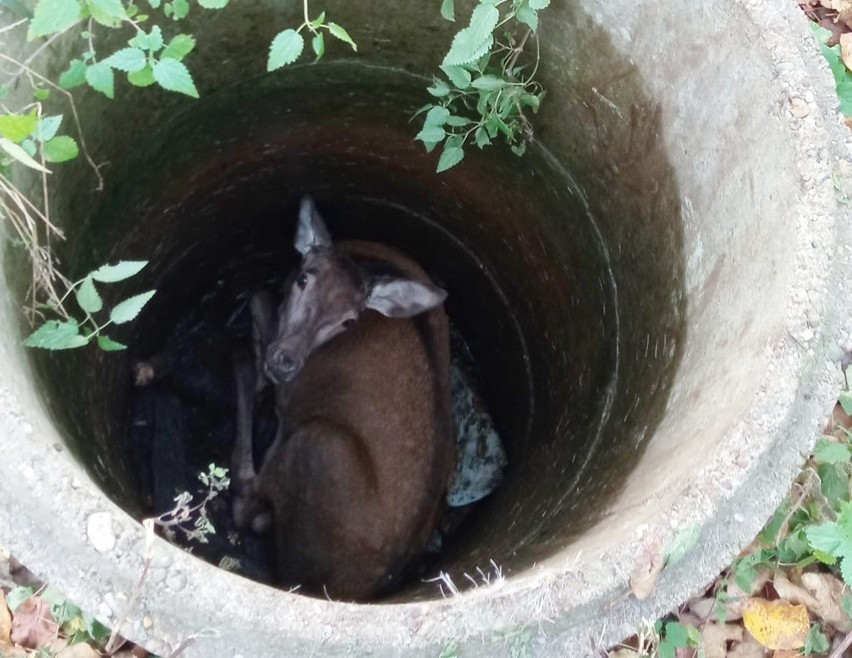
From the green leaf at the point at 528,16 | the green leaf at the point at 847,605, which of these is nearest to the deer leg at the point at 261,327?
the green leaf at the point at 528,16

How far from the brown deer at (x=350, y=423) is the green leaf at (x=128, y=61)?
1570mm

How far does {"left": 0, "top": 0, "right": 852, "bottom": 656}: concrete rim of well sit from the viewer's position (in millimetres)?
1647

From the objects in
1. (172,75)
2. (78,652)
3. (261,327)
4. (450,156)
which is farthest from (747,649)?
(172,75)

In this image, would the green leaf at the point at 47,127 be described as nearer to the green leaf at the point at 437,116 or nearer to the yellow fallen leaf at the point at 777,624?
the green leaf at the point at 437,116

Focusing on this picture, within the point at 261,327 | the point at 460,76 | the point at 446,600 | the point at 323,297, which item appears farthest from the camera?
the point at 261,327

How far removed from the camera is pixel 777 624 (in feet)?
9.31

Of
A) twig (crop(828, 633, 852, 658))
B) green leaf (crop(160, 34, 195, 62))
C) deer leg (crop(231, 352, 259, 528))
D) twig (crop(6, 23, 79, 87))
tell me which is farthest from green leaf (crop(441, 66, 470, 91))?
twig (crop(828, 633, 852, 658))

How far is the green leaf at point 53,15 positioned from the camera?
1607mm

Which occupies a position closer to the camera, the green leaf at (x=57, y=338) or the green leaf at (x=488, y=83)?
the green leaf at (x=57, y=338)

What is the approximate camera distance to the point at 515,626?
1693 mm

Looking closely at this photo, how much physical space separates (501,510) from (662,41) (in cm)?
192

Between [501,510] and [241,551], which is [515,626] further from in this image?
[241,551]

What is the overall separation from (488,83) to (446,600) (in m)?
1.45

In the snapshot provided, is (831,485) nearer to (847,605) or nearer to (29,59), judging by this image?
(847,605)
